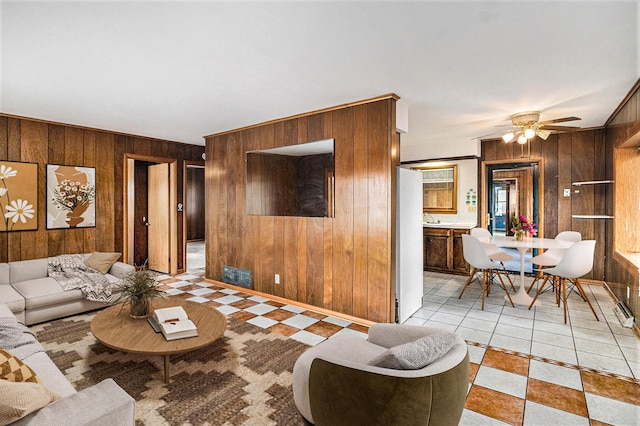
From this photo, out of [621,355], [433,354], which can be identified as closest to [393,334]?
[433,354]

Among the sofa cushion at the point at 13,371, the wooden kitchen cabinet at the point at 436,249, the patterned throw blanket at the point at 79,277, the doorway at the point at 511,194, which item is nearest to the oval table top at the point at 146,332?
the sofa cushion at the point at 13,371

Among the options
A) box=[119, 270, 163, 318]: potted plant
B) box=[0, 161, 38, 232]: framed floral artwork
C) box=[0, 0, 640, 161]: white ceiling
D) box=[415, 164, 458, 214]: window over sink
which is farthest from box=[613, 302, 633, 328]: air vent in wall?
box=[0, 161, 38, 232]: framed floral artwork

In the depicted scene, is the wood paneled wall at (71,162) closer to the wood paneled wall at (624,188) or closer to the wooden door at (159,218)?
the wooden door at (159,218)

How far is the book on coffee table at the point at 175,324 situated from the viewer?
95.2 inches

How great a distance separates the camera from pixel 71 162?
4.62 m

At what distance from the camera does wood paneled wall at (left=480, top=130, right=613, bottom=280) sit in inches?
200

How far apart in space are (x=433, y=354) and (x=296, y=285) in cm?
292

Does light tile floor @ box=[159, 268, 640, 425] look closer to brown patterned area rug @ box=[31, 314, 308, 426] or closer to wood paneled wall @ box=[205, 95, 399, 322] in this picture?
wood paneled wall @ box=[205, 95, 399, 322]

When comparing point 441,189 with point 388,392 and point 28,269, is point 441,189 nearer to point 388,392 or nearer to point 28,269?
point 388,392

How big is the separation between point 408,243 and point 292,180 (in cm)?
165

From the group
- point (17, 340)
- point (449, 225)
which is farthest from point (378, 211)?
point (449, 225)

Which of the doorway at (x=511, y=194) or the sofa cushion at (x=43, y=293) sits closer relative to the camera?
the sofa cushion at (x=43, y=293)

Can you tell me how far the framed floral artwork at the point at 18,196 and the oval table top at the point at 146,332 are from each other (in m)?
2.36

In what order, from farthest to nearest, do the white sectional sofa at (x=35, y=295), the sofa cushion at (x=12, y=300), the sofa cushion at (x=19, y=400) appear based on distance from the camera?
the white sectional sofa at (x=35, y=295), the sofa cushion at (x=12, y=300), the sofa cushion at (x=19, y=400)
